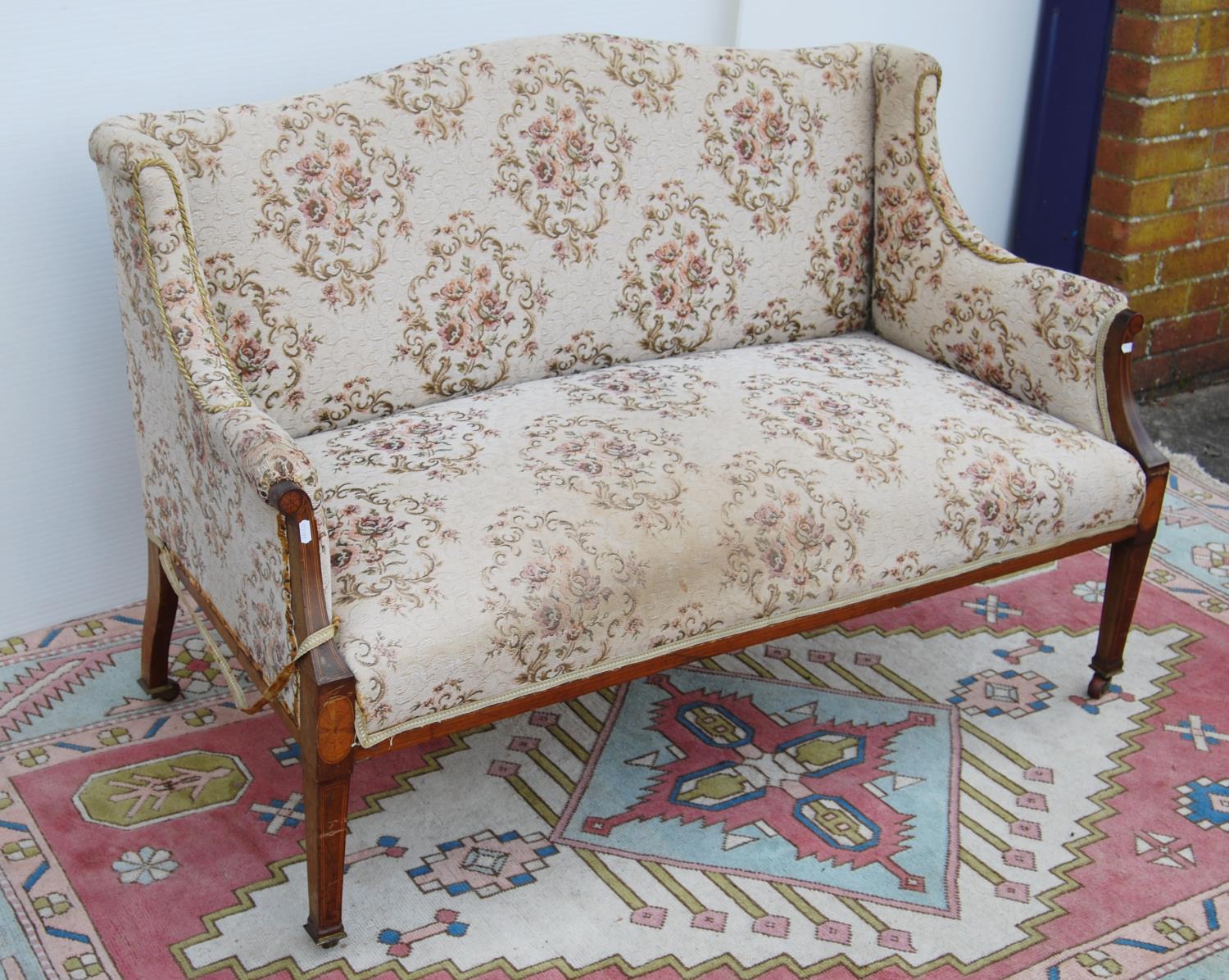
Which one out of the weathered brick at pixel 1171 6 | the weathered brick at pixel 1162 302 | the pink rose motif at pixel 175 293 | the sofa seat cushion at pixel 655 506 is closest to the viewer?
the sofa seat cushion at pixel 655 506

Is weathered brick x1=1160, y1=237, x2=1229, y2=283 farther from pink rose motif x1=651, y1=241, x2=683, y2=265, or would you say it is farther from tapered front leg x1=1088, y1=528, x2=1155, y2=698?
pink rose motif x1=651, y1=241, x2=683, y2=265

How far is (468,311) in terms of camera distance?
2223 mm

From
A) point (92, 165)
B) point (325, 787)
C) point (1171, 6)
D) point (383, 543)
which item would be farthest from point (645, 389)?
point (1171, 6)

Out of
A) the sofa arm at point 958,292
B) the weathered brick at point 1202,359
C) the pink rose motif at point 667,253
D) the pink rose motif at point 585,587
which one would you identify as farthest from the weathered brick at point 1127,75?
the pink rose motif at point 585,587

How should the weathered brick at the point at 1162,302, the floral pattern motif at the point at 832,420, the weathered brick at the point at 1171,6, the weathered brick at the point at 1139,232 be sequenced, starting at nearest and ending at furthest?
the floral pattern motif at the point at 832,420 → the weathered brick at the point at 1171,6 → the weathered brick at the point at 1139,232 → the weathered brick at the point at 1162,302

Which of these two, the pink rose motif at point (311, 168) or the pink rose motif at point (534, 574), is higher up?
the pink rose motif at point (311, 168)

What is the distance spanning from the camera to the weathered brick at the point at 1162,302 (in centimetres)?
343

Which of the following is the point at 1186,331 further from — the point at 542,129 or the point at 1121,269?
the point at 542,129

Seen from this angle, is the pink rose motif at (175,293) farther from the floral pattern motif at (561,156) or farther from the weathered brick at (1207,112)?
the weathered brick at (1207,112)

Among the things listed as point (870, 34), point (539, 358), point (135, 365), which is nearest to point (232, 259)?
point (135, 365)

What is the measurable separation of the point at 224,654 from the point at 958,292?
54.9 inches

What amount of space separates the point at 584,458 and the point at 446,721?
435 millimetres

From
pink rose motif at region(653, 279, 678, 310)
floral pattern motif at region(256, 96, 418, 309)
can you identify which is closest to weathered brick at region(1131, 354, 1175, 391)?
pink rose motif at region(653, 279, 678, 310)

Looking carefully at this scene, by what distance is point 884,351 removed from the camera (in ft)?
8.20
